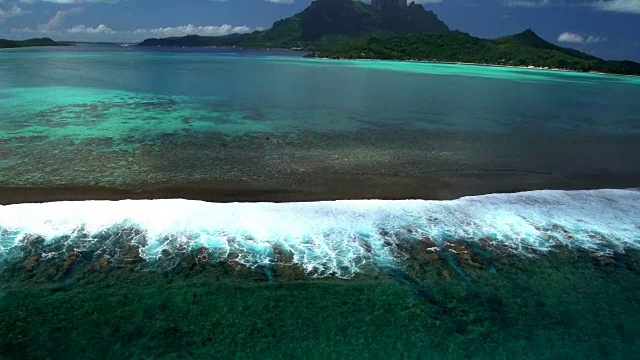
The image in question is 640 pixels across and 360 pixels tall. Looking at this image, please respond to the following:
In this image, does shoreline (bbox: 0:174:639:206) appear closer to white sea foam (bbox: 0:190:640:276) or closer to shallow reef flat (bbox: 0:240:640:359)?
white sea foam (bbox: 0:190:640:276)

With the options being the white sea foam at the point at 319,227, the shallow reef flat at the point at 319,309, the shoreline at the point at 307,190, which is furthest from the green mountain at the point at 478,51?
the shallow reef flat at the point at 319,309

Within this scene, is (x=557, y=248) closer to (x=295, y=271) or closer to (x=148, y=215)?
(x=295, y=271)

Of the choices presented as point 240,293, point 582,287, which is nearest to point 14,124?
point 240,293

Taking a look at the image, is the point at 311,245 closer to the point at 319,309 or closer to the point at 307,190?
the point at 319,309

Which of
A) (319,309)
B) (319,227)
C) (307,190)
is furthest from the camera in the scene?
(307,190)

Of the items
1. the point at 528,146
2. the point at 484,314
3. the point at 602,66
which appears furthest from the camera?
the point at 602,66

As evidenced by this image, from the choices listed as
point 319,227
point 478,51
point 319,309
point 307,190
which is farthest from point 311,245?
point 478,51
